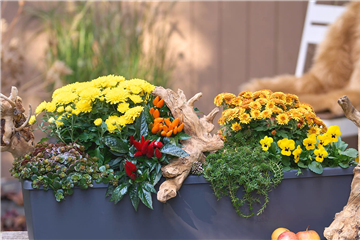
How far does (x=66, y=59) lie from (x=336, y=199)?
1880 millimetres

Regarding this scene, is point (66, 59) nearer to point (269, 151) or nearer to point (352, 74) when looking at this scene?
point (269, 151)

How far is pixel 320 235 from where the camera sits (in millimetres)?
1055

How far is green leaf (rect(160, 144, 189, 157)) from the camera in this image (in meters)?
0.98

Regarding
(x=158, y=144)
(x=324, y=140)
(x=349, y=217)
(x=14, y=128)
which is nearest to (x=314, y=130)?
(x=324, y=140)

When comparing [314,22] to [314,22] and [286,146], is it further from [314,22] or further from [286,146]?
[286,146]

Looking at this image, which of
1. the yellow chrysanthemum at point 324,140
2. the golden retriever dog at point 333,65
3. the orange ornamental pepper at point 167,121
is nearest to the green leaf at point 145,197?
the orange ornamental pepper at point 167,121

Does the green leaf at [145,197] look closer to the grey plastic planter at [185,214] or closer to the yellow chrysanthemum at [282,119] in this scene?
the grey plastic planter at [185,214]

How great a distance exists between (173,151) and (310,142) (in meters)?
0.46

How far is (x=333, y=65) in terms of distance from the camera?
2.27 meters

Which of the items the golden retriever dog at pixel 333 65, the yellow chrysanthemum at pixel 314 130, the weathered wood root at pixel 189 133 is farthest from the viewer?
the golden retriever dog at pixel 333 65

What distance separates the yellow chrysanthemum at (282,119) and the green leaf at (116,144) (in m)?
0.50

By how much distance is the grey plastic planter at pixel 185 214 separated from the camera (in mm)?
999

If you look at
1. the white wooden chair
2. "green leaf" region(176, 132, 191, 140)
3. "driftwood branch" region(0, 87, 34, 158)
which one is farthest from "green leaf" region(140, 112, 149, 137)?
the white wooden chair

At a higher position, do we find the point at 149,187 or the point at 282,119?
the point at 282,119
